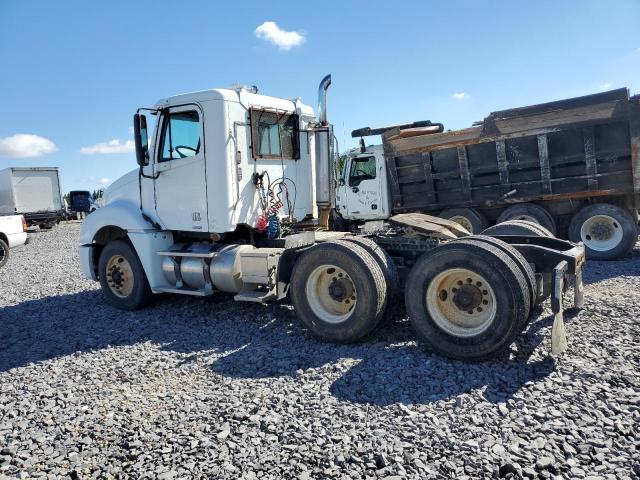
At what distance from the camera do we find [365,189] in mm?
12414

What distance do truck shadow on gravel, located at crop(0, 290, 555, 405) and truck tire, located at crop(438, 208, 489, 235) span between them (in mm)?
5539

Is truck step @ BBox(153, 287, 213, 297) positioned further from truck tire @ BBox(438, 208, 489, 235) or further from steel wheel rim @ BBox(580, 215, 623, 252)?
steel wheel rim @ BBox(580, 215, 623, 252)

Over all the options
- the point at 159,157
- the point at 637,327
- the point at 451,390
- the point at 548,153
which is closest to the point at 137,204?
the point at 159,157

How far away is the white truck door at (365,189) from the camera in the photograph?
12.2 meters

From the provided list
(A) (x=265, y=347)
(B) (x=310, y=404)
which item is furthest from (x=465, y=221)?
(B) (x=310, y=404)

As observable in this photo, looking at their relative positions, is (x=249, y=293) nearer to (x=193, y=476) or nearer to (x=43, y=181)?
(x=193, y=476)

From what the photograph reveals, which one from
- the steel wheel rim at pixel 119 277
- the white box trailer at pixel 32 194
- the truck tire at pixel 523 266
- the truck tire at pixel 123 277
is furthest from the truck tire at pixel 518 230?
the white box trailer at pixel 32 194

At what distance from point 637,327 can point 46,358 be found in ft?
20.9

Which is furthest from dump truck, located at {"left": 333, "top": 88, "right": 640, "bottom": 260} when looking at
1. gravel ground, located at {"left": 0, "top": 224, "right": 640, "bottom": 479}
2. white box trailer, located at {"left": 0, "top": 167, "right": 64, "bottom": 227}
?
white box trailer, located at {"left": 0, "top": 167, "right": 64, "bottom": 227}

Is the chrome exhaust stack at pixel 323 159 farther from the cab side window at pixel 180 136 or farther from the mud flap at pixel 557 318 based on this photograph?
the mud flap at pixel 557 318

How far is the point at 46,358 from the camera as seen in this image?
5.21m

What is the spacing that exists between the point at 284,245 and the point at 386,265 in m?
1.77

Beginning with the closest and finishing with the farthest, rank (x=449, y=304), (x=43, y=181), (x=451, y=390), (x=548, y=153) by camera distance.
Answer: (x=451, y=390)
(x=449, y=304)
(x=548, y=153)
(x=43, y=181)

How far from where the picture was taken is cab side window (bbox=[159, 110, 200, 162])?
20.7 feet
